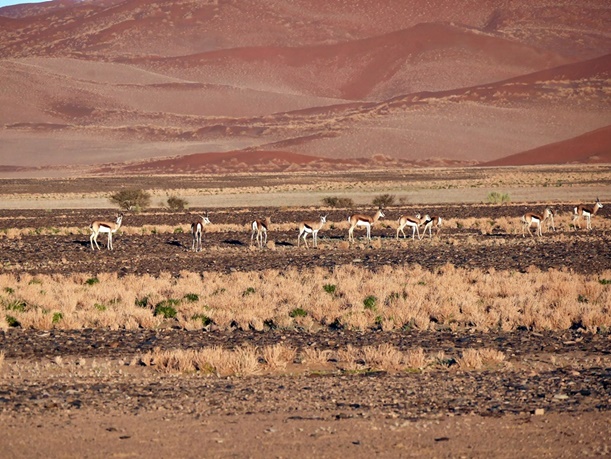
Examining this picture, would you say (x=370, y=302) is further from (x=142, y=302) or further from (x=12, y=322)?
(x=12, y=322)

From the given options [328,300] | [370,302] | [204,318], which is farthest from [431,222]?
[204,318]

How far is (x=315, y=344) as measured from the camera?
51.0 ft

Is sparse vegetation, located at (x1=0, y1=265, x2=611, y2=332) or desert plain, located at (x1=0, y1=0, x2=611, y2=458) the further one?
sparse vegetation, located at (x1=0, y1=265, x2=611, y2=332)

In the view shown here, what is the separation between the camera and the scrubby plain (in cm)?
1053

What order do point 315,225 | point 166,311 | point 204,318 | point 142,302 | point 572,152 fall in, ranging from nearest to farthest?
1. point 204,318
2. point 166,311
3. point 142,302
4. point 315,225
5. point 572,152

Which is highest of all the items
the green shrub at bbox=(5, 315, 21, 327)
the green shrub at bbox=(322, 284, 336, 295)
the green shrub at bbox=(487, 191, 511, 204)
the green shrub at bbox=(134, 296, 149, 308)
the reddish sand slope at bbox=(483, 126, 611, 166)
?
the reddish sand slope at bbox=(483, 126, 611, 166)

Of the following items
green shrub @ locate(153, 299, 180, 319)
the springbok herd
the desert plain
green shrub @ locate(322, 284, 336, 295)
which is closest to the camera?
the desert plain

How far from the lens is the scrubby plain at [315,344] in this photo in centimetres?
1053

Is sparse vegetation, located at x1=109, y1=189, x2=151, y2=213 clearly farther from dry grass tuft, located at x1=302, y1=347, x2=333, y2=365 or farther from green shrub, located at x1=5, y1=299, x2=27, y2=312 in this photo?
dry grass tuft, located at x1=302, y1=347, x2=333, y2=365

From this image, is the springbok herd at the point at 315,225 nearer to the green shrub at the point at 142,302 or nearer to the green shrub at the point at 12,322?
the green shrub at the point at 142,302

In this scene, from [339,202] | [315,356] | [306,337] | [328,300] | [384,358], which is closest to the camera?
[384,358]

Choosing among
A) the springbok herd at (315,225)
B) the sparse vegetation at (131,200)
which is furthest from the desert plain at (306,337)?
the sparse vegetation at (131,200)

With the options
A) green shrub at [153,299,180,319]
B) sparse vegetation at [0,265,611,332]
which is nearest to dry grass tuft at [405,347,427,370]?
sparse vegetation at [0,265,611,332]

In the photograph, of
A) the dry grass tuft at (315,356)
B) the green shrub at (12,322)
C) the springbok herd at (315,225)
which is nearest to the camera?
the dry grass tuft at (315,356)
